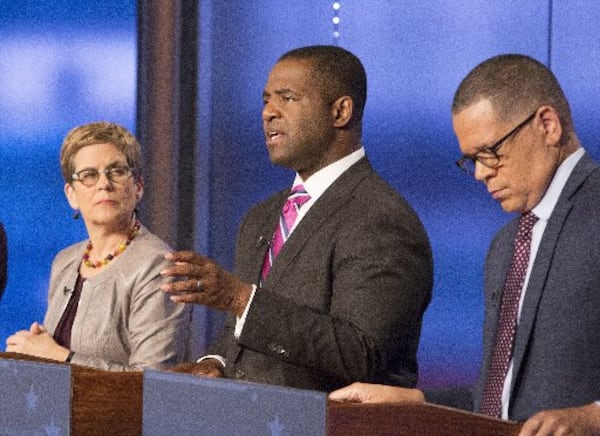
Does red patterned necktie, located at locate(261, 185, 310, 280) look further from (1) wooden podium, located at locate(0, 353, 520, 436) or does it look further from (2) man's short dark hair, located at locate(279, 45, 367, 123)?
(1) wooden podium, located at locate(0, 353, 520, 436)

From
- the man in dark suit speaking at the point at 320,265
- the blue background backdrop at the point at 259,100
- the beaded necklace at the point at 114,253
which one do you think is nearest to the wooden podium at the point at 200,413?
the man in dark suit speaking at the point at 320,265

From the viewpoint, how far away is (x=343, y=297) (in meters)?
2.81

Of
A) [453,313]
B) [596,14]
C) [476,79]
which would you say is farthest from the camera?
[453,313]

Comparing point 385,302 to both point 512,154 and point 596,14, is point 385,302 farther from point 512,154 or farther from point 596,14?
point 596,14

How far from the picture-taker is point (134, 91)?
5.30 m

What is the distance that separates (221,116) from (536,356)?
2982 mm

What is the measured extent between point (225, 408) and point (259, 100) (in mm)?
3397

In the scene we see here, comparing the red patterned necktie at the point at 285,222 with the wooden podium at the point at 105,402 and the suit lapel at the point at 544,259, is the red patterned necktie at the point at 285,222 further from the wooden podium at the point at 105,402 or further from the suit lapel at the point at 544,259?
the wooden podium at the point at 105,402

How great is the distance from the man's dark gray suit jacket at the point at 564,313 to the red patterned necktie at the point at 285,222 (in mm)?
726

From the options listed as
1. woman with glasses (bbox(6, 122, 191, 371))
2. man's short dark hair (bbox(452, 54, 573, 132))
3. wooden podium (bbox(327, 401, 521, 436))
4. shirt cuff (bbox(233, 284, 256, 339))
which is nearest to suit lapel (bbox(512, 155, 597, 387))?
man's short dark hair (bbox(452, 54, 573, 132))

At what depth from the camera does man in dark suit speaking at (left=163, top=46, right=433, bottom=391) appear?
2740 mm

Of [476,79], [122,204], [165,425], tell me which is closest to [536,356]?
[476,79]

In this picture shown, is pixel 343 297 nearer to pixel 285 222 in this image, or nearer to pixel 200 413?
pixel 285 222

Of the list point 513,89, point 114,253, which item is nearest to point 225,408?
point 513,89
